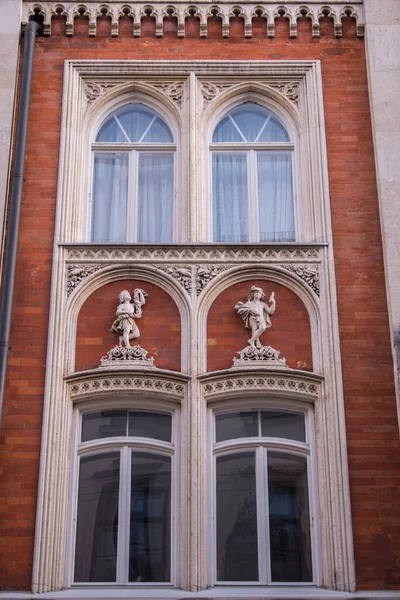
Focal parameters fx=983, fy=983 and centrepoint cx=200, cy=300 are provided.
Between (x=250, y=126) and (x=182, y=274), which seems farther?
(x=250, y=126)

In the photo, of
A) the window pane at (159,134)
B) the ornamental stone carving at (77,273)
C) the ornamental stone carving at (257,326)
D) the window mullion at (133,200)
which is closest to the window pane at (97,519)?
the ornamental stone carving at (257,326)

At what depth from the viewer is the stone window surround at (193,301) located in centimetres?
1279

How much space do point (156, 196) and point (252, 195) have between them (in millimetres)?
1544

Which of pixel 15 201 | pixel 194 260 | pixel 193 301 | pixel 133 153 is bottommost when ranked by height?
pixel 193 301

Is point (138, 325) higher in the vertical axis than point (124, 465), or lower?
higher

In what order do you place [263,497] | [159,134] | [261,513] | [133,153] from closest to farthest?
[261,513] → [263,497] → [133,153] → [159,134]

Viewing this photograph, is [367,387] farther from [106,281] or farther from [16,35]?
[16,35]

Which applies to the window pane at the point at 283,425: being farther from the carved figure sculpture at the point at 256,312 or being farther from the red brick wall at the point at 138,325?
the red brick wall at the point at 138,325

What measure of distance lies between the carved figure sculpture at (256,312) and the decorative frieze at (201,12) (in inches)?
193

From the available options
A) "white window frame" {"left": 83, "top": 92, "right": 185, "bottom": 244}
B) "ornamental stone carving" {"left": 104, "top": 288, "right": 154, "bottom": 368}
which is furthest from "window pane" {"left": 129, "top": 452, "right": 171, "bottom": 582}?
"white window frame" {"left": 83, "top": 92, "right": 185, "bottom": 244}

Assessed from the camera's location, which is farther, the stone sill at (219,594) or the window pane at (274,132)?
the window pane at (274,132)

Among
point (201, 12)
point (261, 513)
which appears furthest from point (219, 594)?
point (201, 12)

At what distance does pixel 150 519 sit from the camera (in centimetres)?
1312

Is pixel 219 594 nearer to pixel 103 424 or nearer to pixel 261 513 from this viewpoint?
pixel 261 513
